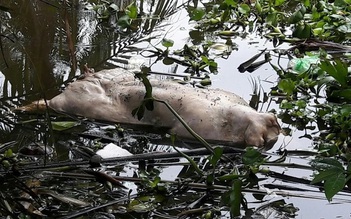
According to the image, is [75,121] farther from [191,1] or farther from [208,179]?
[191,1]

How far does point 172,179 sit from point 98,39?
80.0 inches

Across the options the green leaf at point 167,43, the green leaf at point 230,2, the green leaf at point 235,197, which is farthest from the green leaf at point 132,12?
the green leaf at point 235,197

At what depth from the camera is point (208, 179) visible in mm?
2301

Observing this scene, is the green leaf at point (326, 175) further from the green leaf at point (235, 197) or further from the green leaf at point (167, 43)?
the green leaf at point (167, 43)

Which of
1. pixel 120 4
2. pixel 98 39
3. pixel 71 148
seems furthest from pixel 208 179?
pixel 120 4

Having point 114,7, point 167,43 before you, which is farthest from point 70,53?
point 114,7

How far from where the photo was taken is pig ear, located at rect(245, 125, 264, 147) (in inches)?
111

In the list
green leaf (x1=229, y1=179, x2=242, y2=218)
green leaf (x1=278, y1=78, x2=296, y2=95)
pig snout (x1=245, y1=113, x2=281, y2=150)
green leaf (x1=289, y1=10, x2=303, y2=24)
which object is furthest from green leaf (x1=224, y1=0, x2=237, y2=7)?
green leaf (x1=229, y1=179, x2=242, y2=218)

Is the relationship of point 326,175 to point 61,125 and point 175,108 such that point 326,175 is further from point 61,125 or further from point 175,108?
point 61,125

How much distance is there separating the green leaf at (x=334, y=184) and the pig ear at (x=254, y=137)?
0.85 m

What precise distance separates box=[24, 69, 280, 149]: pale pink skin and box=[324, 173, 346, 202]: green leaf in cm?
86

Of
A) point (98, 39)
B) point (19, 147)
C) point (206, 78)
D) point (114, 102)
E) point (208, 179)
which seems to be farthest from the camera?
point (98, 39)

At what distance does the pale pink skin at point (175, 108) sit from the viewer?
2893mm

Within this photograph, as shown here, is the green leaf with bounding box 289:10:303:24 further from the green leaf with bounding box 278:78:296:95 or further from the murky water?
the green leaf with bounding box 278:78:296:95
